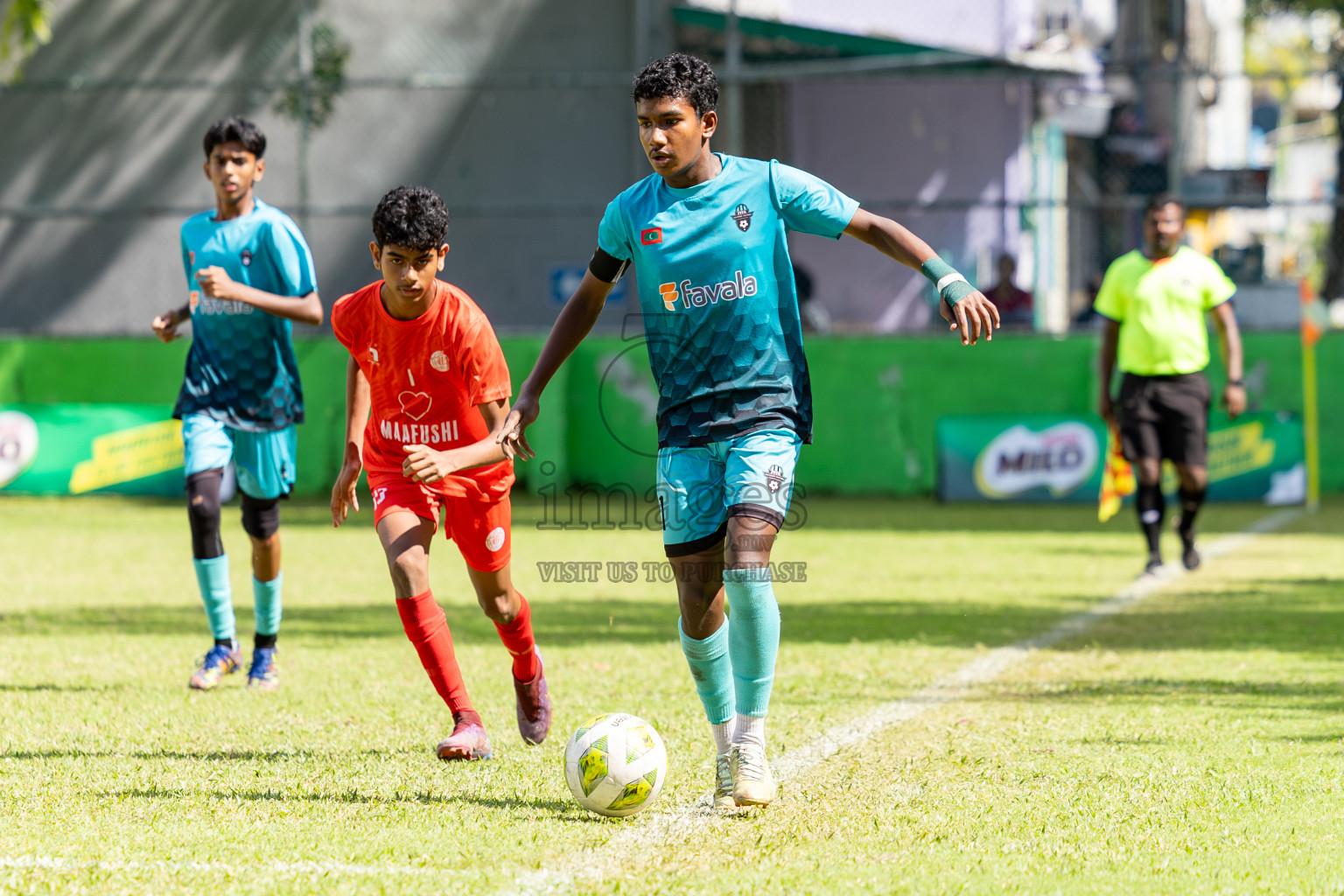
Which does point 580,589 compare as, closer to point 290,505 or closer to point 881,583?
point 881,583

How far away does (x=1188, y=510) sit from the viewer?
33.0 feet

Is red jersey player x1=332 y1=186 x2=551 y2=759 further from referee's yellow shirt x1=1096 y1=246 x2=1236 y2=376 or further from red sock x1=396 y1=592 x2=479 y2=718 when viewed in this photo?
referee's yellow shirt x1=1096 y1=246 x2=1236 y2=376

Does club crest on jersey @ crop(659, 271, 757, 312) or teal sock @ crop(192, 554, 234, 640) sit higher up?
club crest on jersey @ crop(659, 271, 757, 312)

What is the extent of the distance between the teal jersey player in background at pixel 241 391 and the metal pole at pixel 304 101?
8.93 m

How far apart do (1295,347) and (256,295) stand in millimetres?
11009

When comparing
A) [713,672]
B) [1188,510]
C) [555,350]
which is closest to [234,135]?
[555,350]

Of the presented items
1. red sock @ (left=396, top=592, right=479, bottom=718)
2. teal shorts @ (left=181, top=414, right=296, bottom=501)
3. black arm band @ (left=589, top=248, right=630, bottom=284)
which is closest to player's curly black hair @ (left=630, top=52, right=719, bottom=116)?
black arm band @ (left=589, top=248, right=630, bottom=284)

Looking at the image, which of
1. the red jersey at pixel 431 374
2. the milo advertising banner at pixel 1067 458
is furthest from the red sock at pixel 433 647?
the milo advertising banner at pixel 1067 458

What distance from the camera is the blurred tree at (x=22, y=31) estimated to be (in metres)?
16.3

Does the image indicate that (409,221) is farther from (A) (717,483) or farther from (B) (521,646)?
(B) (521,646)

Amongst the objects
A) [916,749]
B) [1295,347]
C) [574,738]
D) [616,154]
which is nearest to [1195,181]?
[1295,347]

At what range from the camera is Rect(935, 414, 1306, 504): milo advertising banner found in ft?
45.6

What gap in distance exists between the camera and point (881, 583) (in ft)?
31.3

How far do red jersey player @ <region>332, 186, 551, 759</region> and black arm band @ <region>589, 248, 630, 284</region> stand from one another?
543 millimetres
